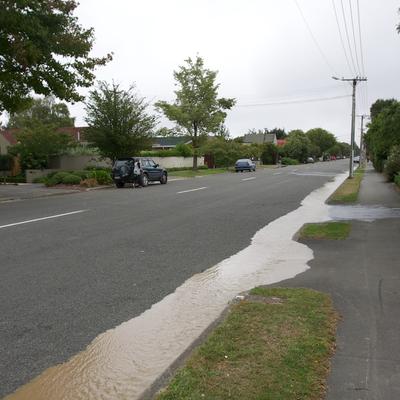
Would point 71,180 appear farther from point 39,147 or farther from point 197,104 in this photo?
point 197,104

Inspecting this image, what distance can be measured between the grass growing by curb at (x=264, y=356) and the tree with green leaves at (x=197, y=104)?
147 ft

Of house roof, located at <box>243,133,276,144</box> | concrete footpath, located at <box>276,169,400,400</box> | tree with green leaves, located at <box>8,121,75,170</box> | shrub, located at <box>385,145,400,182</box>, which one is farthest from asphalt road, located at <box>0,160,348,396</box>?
house roof, located at <box>243,133,276,144</box>

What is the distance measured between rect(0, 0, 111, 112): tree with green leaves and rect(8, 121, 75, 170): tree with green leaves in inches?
342

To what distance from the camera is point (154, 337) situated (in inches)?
189

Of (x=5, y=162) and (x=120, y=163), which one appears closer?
(x=120, y=163)

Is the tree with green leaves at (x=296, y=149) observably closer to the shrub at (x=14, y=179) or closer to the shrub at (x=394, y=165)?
the shrub at (x=394, y=165)

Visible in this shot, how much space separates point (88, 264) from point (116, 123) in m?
23.4

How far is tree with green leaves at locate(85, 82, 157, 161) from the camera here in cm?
2989

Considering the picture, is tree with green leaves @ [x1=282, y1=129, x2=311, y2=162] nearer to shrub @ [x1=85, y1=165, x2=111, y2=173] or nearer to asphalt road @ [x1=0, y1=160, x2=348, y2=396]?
shrub @ [x1=85, y1=165, x2=111, y2=173]

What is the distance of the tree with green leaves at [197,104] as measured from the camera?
4959 cm

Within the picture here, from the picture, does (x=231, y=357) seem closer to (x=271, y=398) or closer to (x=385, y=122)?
(x=271, y=398)

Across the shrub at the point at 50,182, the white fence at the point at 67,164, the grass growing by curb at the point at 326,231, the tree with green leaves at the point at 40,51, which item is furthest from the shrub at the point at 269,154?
the grass growing by curb at the point at 326,231

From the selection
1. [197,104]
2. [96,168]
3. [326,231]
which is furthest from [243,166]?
[326,231]

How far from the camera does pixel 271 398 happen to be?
3336mm
